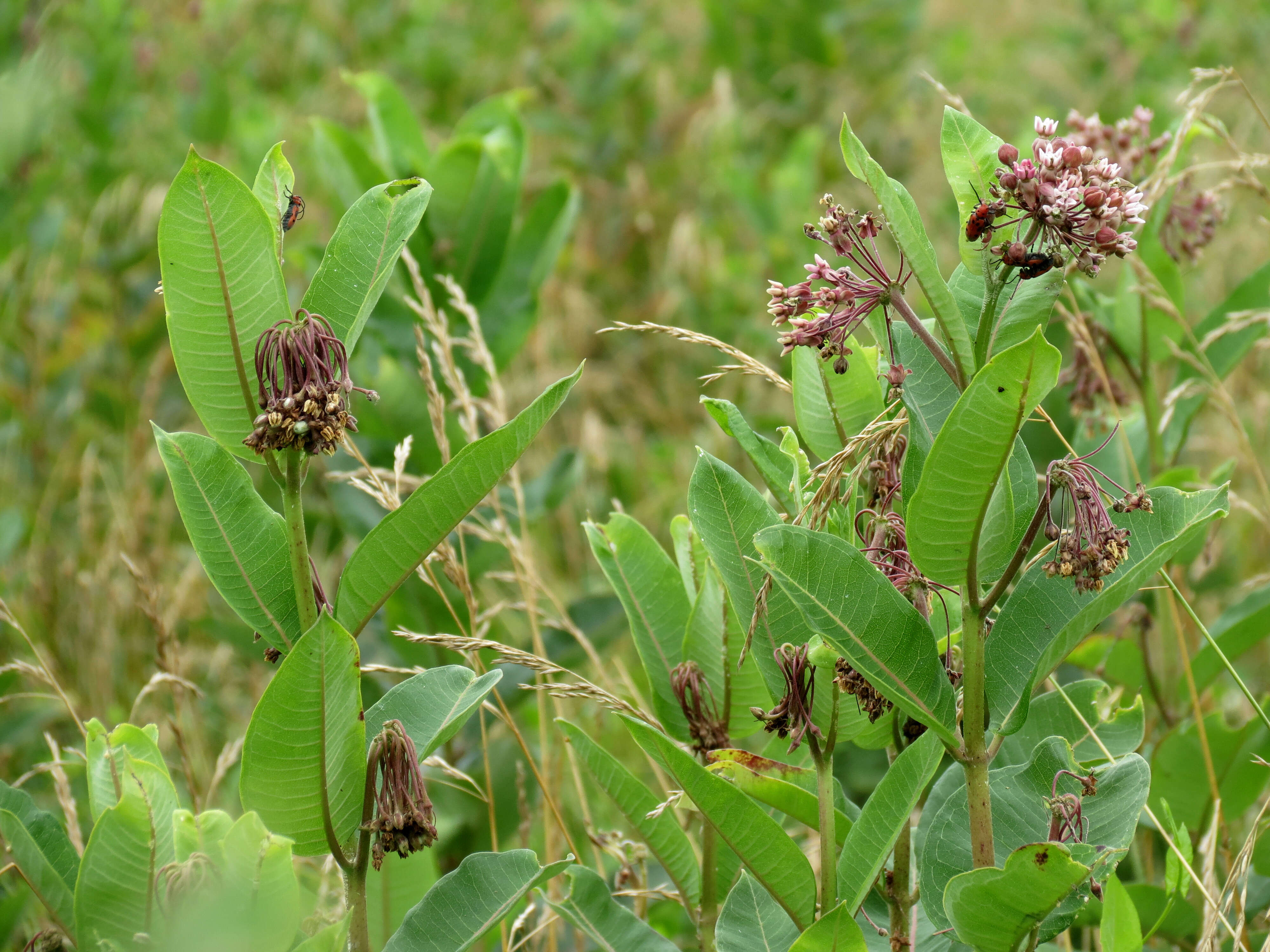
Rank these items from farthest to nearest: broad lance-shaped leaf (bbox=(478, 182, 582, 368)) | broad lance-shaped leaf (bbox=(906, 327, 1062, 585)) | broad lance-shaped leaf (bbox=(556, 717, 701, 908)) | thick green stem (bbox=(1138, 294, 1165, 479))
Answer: broad lance-shaped leaf (bbox=(478, 182, 582, 368)), thick green stem (bbox=(1138, 294, 1165, 479)), broad lance-shaped leaf (bbox=(556, 717, 701, 908)), broad lance-shaped leaf (bbox=(906, 327, 1062, 585))

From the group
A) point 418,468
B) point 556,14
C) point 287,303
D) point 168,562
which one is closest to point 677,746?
point 287,303

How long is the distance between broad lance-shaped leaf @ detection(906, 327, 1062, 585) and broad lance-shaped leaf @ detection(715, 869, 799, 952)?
1.15ft

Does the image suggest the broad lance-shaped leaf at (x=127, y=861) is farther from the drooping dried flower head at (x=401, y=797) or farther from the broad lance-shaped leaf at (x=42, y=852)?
the drooping dried flower head at (x=401, y=797)

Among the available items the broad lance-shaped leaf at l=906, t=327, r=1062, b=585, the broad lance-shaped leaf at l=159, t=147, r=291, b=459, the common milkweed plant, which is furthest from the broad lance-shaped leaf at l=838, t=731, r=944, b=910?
the broad lance-shaped leaf at l=159, t=147, r=291, b=459

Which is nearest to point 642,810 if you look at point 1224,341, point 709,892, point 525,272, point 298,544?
point 709,892

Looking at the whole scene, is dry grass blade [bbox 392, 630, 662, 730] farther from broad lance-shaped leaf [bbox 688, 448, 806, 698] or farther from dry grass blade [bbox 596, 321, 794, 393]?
dry grass blade [bbox 596, 321, 794, 393]

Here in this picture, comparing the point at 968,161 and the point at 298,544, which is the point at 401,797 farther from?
the point at 968,161

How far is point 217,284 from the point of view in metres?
0.99

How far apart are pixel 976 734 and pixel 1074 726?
33 cm

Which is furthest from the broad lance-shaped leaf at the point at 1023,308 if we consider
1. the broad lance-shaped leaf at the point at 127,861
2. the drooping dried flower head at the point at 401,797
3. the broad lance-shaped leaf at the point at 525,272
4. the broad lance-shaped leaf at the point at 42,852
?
the broad lance-shaped leaf at the point at 525,272

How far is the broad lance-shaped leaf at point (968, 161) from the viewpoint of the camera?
0.98 meters

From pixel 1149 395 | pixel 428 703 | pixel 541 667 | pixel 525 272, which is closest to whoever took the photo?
pixel 428 703

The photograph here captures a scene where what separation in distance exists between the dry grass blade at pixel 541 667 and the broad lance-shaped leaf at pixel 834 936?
0.29 meters

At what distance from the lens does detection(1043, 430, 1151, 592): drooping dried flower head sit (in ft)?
2.93
